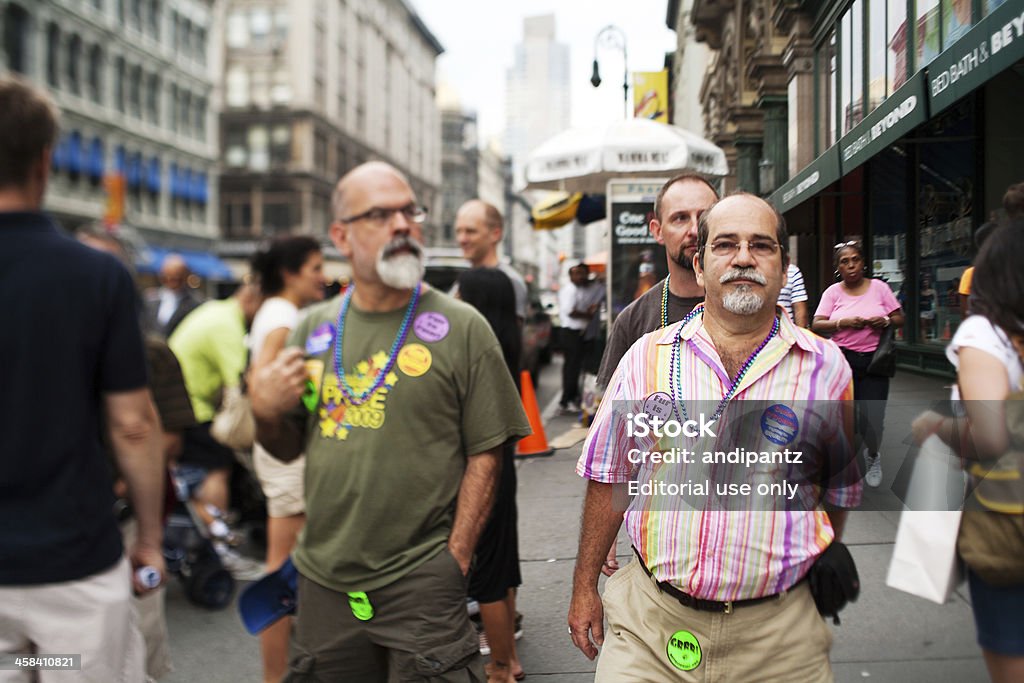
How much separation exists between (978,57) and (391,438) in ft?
5.99

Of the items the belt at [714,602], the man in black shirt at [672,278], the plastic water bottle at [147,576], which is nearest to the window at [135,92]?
the plastic water bottle at [147,576]

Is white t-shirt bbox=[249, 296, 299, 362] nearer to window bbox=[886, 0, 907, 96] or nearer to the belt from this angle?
the belt

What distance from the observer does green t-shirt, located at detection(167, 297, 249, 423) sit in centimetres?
642

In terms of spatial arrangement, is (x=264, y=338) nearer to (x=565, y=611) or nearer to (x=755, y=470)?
(x=565, y=611)

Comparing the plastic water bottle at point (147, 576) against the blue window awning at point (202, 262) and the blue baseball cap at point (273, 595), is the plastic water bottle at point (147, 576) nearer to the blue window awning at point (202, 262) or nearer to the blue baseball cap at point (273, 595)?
the blue baseball cap at point (273, 595)

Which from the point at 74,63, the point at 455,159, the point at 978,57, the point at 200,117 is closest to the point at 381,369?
the point at 978,57

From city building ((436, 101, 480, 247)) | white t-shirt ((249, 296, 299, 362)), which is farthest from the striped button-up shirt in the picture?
city building ((436, 101, 480, 247))

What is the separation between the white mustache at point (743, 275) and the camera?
7.32 feet

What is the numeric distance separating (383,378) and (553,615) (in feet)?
5.26

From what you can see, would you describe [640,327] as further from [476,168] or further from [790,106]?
[476,168]

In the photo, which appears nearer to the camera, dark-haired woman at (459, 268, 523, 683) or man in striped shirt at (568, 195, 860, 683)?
man in striped shirt at (568, 195, 860, 683)

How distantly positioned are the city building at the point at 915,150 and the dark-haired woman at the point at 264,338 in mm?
2317

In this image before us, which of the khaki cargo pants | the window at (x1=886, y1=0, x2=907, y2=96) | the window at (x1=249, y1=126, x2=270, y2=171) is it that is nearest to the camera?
the window at (x1=886, y1=0, x2=907, y2=96)

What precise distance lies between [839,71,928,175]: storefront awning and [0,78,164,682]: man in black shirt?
1.99m
